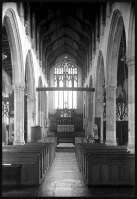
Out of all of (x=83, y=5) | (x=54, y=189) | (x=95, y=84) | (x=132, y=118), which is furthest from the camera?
(x=95, y=84)

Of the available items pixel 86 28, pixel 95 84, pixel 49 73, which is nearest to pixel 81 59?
pixel 49 73

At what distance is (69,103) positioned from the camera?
34.8 metres

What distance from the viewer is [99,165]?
26.8 feet

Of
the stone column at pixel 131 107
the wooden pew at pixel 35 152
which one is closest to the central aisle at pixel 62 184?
the wooden pew at pixel 35 152

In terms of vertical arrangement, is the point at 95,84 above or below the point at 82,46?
below

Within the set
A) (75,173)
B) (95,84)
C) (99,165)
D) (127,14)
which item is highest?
(127,14)

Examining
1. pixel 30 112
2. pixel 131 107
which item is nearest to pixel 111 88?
pixel 131 107

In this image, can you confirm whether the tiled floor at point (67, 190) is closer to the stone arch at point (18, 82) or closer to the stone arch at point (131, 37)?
the stone arch at point (131, 37)

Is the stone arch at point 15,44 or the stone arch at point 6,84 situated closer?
the stone arch at point 15,44

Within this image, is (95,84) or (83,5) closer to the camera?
(83,5)

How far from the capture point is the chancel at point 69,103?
814 cm

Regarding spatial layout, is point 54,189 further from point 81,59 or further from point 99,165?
point 81,59

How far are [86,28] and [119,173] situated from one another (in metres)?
16.8

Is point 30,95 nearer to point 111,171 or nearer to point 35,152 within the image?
point 35,152
